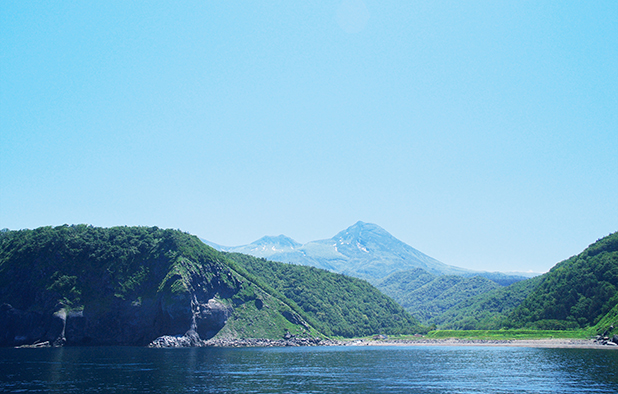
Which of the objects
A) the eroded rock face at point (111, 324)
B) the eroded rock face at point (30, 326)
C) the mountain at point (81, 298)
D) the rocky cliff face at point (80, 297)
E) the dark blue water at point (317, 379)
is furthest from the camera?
the mountain at point (81, 298)

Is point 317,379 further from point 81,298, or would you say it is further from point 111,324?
point 81,298

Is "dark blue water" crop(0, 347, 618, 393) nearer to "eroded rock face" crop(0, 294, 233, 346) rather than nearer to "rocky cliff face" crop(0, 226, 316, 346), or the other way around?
"eroded rock face" crop(0, 294, 233, 346)

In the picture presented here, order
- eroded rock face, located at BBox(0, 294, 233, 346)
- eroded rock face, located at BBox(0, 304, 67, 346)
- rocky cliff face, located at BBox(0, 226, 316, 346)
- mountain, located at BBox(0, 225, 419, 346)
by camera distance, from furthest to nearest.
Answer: mountain, located at BBox(0, 225, 419, 346) → rocky cliff face, located at BBox(0, 226, 316, 346) → eroded rock face, located at BBox(0, 294, 233, 346) → eroded rock face, located at BBox(0, 304, 67, 346)

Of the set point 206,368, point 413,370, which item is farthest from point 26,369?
point 413,370

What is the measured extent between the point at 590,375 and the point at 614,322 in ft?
335

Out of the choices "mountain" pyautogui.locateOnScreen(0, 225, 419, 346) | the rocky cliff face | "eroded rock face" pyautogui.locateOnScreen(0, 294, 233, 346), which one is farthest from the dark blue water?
the rocky cliff face

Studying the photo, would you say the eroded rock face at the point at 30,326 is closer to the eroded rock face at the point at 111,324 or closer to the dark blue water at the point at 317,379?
the eroded rock face at the point at 111,324

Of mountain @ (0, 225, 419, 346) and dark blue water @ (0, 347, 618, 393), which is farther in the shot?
mountain @ (0, 225, 419, 346)

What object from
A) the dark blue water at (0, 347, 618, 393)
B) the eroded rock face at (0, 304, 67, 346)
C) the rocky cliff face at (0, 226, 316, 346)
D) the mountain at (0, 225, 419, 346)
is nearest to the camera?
the dark blue water at (0, 347, 618, 393)

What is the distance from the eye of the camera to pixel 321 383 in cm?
6650

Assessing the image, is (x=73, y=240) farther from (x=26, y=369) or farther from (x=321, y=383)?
(x=321, y=383)

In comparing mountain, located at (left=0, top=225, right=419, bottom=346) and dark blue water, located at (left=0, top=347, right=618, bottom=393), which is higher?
mountain, located at (left=0, top=225, right=419, bottom=346)

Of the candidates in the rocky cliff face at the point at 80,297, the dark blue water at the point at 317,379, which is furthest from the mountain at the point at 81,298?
the dark blue water at the point at 317,379

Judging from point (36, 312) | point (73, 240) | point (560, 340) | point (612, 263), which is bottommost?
point (560, 340)
